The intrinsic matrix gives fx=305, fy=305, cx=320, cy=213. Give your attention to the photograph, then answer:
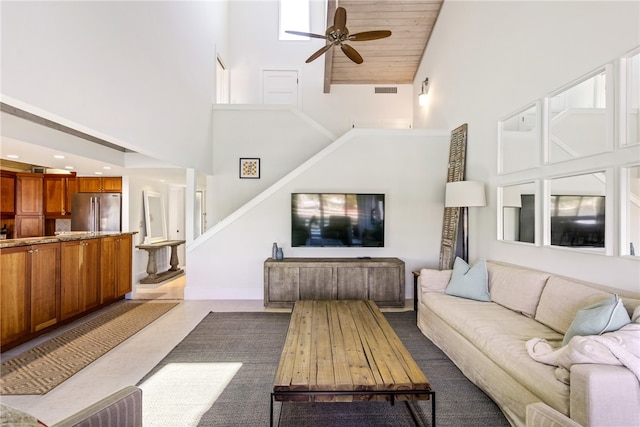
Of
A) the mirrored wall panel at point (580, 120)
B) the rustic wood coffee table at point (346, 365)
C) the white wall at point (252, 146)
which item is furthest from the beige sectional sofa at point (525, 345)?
the white wall at point (252, 146)

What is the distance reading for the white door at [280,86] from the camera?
25.0 ft

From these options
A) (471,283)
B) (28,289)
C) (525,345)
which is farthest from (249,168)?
(525,345)

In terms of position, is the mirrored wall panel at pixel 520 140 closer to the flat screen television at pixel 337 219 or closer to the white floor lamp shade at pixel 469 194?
the white floor lamp shade at pixel 469 194

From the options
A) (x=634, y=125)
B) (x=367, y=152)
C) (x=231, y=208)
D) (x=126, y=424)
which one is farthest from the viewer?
(x=231, y=208)

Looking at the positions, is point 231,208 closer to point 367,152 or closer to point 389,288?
point 367,152

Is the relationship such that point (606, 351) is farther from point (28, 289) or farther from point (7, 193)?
point (7, 193)

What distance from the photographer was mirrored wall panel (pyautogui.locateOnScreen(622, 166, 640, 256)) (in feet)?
6.96

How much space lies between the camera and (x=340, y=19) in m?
4.09

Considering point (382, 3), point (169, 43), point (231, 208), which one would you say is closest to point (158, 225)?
point (231, 208)

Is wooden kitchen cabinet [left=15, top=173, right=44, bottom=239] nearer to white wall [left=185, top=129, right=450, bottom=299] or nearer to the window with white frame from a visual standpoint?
white wall [left=185, top=129, right=450, bottom=299]

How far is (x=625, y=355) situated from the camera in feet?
4.99

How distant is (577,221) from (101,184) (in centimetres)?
726

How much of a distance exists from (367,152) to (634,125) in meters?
3.20

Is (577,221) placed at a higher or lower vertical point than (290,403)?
higher
